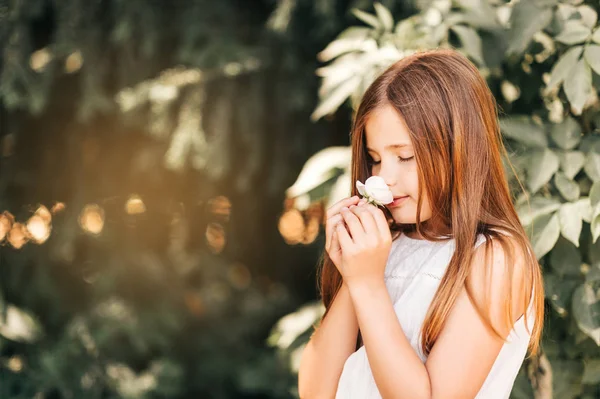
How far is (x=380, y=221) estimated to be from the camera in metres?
1.21

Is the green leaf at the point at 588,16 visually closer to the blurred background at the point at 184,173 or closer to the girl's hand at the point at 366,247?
the blurred background at the point at 184,173

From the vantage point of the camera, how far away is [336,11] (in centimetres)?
243

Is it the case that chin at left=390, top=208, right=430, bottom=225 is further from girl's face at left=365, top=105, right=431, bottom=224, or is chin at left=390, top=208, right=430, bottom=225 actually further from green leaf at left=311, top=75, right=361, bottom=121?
green leaf at left=311, top=75, right=361, bottom=121

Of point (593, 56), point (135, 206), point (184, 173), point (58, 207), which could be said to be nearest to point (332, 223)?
point (593, 56)

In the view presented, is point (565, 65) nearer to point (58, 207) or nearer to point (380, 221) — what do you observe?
point (380, 221)

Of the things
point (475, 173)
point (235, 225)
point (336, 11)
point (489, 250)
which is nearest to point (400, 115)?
point (475, 173)

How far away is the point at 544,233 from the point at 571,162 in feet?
0.63

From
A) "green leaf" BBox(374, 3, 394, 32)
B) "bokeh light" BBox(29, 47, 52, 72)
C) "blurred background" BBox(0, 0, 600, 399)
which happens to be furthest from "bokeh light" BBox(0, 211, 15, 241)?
"green leaf" BBox(374, 3, 394, 32)

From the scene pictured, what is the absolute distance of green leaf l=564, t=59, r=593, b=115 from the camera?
4.75ft

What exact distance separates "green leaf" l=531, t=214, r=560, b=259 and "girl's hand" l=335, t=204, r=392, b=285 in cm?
43

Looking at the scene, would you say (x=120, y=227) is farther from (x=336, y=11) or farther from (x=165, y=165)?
(x=336, y=11)

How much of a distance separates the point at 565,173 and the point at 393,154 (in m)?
0.52

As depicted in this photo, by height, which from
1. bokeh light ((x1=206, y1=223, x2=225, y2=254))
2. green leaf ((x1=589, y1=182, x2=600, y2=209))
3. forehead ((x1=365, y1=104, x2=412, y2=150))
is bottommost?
bokeh light ((x1=206, y1=223, x2=225, y2=254))

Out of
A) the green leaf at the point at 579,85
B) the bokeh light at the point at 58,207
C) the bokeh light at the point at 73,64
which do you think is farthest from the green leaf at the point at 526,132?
the bokeh light at the point at 58,207
